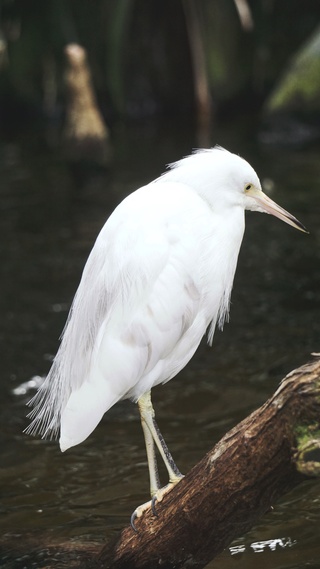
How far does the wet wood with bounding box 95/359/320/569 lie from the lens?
9.91ft

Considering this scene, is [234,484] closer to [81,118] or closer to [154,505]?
[154,505]

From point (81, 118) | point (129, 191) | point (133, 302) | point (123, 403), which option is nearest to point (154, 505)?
point (133, 302)

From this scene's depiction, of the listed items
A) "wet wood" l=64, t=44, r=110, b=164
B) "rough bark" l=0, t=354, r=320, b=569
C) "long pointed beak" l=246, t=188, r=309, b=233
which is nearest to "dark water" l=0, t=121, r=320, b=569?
"wet wood" l=64, t=44, r=110, b=164

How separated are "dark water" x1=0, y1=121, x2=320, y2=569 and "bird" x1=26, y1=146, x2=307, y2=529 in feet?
2.70

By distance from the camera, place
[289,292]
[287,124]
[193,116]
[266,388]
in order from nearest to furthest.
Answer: [266,388]
[289,292]
[287,124]
[193,116]

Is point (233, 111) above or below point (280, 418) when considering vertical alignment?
above

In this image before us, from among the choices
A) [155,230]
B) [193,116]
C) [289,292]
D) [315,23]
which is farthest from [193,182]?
[315,23]

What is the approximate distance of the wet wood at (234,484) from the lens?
3.02 m

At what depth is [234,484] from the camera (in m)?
3.28

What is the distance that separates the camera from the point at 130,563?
371 cm

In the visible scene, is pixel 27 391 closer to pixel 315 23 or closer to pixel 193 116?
pixel 193 116

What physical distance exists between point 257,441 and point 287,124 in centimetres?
1122

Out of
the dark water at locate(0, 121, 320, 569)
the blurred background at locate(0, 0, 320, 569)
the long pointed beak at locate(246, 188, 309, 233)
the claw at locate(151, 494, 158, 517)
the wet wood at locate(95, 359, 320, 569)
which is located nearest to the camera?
the wet wood at locate(95, 359, 320, 569)

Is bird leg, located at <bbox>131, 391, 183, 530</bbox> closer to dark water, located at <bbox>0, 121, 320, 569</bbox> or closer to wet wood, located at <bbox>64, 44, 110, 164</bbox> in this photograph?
dark water, located at <bbox>0, 121, 320, 569</bbox>
